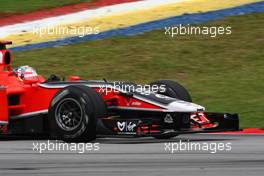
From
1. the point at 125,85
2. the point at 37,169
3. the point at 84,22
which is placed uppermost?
the point at 84,22

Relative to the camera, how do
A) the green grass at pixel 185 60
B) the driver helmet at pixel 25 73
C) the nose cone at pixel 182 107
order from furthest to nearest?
1. the green grass at pixel 185 60
2. the driver helmet at pixel 25 73
3. the nose cone at pixel 182 107

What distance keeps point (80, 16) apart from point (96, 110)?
37.2 feet

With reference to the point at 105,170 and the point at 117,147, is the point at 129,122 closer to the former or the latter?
the point at 117,147

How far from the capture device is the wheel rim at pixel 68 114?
10.8 meters

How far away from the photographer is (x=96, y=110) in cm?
1065

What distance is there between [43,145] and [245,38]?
10077mm

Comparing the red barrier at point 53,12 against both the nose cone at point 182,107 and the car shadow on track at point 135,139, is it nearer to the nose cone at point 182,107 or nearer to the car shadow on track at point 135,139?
the car shadow on track at point 135,139

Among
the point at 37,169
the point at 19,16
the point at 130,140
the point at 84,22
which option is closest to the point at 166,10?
the point at 84,22

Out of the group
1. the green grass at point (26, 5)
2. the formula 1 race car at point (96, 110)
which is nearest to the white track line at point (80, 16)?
the green grass at point (26, 5)

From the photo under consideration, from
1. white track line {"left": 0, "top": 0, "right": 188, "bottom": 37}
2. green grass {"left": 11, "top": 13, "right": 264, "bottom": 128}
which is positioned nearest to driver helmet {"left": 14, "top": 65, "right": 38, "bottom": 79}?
green grass {"left": 11, "top": 13, "right": 264, "bottom": 128}

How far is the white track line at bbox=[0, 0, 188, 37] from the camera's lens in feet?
69.9

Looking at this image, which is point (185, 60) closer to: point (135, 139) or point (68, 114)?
point (135, 139)

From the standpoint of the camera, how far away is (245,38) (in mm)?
19891

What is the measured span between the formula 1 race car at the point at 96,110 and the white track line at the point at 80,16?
941 centimetres
